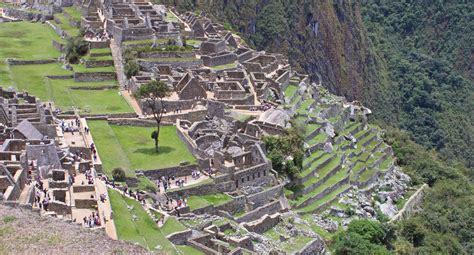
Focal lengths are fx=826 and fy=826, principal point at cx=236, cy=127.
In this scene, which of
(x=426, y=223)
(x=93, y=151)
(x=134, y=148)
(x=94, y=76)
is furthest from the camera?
(x=94, y=76)

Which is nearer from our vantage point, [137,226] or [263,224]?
[137,226]

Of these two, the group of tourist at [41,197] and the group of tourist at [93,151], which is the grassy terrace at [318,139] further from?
the group of tourist at [41,197]

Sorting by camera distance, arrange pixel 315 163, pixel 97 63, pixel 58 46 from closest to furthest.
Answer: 1. pixel 315 163
2. pixel 97 63
3. pixel 58 46

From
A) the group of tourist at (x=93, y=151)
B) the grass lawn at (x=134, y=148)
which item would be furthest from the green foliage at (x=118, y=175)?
the group of tourist at (x=93, y=151)

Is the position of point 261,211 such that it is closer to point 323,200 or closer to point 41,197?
point 323,200

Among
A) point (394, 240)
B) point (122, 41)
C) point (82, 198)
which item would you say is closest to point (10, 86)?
point (122, 41)

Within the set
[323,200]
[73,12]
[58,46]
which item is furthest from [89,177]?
[73,12]
